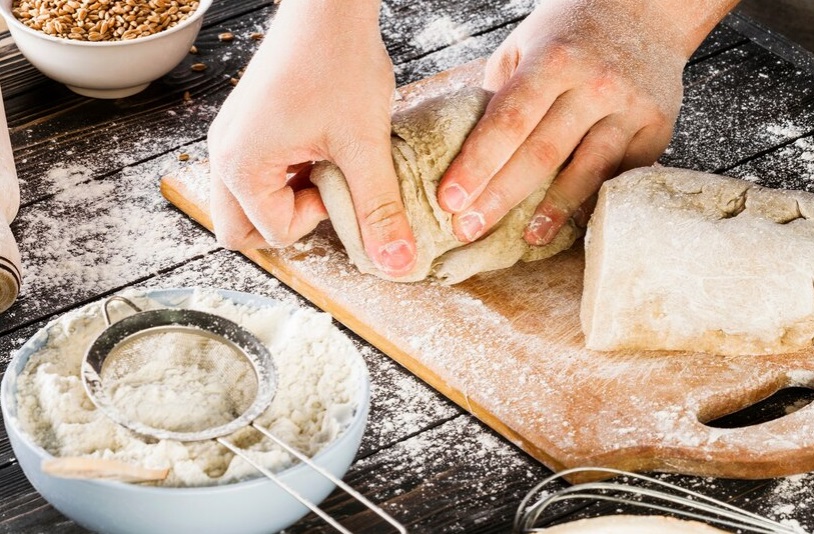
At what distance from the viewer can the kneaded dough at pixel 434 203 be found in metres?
1.47

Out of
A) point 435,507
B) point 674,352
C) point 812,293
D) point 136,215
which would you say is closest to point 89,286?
point 136,215

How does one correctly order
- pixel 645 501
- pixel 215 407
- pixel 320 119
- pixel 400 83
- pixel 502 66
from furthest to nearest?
pixel 400 83, pixel 502 66, pixel 320 119, pixel 645 501, pixel 215 407

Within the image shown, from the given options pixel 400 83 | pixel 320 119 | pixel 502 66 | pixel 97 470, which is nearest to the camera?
pixel 97 470

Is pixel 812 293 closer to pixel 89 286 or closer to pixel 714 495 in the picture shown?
pixel 714 495

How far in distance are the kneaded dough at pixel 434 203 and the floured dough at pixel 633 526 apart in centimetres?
53

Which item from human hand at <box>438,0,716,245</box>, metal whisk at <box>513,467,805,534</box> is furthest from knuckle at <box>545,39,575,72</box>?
metal whisk at <box>513,467,805,534</box>

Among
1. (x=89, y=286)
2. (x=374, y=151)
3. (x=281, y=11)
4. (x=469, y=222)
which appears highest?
(x=281, y=11)

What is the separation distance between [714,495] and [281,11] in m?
0.88

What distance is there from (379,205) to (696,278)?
0.45 meters

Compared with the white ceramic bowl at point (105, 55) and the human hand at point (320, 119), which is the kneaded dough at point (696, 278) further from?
the white ceramic bowl at point (105, 55)

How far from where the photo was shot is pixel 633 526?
1.08 meters

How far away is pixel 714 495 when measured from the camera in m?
1.27

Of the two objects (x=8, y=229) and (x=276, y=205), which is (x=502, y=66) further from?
(x=8, y=229)

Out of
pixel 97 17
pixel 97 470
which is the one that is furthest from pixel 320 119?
pixel 97 17
